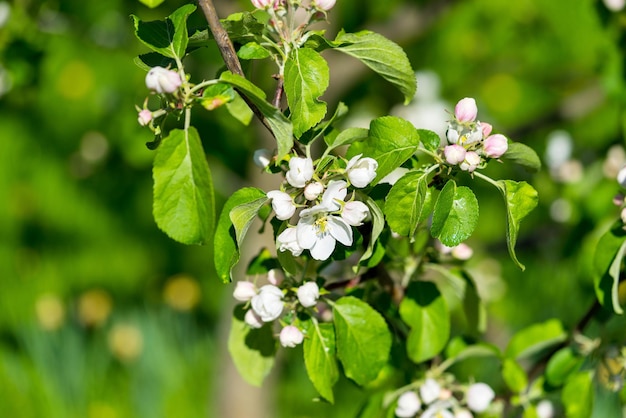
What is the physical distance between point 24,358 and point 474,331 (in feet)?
5.91

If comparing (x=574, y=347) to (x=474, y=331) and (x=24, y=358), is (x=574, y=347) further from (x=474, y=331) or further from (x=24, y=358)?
(x=24, y=358)

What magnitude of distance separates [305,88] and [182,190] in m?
0.18

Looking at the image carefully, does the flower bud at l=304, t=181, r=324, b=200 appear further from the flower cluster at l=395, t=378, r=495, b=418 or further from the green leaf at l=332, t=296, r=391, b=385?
the flower cluster at l=395, t=378, r=495, b=418

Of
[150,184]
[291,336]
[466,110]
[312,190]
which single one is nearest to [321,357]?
[291,336]

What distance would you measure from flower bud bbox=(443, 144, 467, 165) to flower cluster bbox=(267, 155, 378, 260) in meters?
0.08

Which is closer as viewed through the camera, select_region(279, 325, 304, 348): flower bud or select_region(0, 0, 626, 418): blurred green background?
select_region(279, 325, 304, 348): flower bud

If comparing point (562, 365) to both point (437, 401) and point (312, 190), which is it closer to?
→ point (437, 401)

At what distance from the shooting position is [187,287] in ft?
9.82

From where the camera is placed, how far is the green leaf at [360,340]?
96cm

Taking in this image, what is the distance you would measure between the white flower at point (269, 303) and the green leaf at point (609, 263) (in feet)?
1.45

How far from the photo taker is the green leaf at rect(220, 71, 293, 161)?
0.78 meters

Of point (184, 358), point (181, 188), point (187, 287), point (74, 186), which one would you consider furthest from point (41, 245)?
point (181, 188)

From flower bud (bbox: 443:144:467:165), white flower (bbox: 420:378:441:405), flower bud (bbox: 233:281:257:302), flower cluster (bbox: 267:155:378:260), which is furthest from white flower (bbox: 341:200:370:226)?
white flower (bbox: 420:378:441:405)

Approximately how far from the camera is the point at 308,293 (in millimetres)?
927
